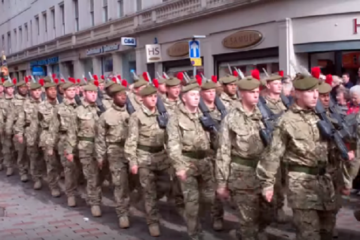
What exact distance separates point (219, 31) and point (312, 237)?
14034 mm

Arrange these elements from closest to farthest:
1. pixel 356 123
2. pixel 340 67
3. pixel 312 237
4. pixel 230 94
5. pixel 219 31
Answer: pixel 312 237 < pixel 356 123 < pixel 230 94 < pixel 340 67 < pixel 219 31

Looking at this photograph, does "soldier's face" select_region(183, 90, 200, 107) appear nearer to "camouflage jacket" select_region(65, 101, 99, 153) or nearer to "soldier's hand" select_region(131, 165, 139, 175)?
"soldier's hand" select_region(131, 165, 139, 175)

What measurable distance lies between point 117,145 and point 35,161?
3472 mm

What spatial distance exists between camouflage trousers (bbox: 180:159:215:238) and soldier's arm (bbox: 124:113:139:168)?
0.89 metres

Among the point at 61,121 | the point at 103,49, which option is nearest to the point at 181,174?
the point at 61,121

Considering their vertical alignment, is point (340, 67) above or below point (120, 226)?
above

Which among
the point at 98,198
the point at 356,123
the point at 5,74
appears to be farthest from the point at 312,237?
the point at 5,74

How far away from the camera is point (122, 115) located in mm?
8281

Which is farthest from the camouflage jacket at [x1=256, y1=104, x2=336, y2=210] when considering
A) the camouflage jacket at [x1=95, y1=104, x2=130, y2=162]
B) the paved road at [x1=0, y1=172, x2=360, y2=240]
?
the camouflage jacket at [x1=95, y1=104, x2=130, y2=162]

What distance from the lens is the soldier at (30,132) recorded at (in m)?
11.0

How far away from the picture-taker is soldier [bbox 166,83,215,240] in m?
6.53

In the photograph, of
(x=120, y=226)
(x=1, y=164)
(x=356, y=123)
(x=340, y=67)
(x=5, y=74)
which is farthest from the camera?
(x=5, y=74)

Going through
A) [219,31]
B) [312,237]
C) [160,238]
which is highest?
[219,31]

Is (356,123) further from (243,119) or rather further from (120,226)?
(120,226)
